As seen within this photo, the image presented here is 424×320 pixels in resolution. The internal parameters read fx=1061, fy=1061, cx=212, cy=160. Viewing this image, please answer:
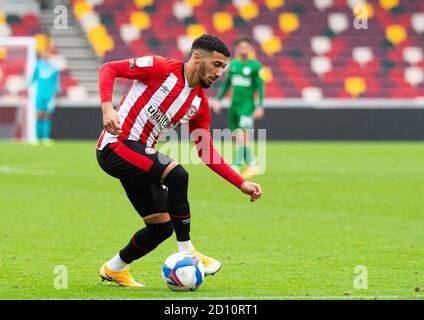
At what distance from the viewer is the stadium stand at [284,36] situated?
3130cm

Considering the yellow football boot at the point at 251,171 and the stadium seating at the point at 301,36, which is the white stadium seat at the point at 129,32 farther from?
the yellow football boot at the point at 251,171

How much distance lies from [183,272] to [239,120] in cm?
1131

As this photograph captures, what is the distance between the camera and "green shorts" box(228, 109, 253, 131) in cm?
1845

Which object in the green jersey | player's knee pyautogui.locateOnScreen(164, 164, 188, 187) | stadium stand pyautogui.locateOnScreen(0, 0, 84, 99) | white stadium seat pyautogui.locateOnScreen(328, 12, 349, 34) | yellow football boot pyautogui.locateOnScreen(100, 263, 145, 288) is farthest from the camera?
white stadium seat pyautogui.locateOnScreen(328, 12, 349, 34)

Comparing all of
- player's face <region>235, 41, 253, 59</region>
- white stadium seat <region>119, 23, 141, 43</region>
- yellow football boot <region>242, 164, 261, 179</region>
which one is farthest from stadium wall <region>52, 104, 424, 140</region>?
player's face <region>235, 41, 253, 59</region>

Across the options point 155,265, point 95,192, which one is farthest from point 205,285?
point 95,192

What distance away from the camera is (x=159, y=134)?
25.0ft

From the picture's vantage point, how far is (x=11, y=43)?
2758 cm

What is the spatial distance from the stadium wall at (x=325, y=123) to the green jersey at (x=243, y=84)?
33.3ft

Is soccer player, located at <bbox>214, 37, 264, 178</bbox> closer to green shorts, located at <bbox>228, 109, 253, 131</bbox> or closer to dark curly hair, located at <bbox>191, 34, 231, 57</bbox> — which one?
green shorts, located at <bbox>228, 109, 253, 131</bbox>

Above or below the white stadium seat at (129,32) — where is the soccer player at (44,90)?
below

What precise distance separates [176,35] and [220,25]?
1.40 meters

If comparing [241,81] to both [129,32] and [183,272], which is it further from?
[129,32]

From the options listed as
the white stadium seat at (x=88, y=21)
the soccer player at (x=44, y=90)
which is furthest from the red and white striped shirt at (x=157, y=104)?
the white stadium seat at (x=88, y=21)
